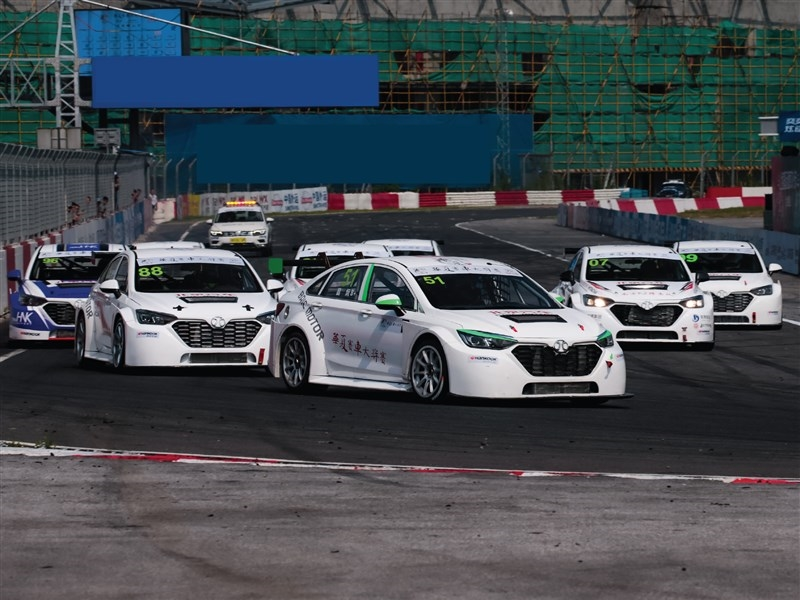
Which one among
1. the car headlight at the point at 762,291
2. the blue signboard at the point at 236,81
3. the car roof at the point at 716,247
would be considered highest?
the blue signboard at the point at 236,81

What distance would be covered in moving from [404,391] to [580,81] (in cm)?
8107

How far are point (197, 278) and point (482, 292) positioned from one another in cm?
485

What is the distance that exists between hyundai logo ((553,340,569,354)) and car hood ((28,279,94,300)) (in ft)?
30.0

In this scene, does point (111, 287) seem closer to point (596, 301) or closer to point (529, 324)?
point (529, 324)

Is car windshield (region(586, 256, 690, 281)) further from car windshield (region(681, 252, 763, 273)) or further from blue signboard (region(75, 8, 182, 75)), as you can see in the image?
blue signboard (region(75, 8, 182, 75))

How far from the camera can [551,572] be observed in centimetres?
686

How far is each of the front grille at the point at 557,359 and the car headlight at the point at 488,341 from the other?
0.10 meters

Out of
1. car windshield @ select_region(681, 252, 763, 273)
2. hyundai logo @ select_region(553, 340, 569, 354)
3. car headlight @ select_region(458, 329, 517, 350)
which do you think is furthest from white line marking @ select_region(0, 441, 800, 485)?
car windshield @ select_region(681, 252, 763, 273)

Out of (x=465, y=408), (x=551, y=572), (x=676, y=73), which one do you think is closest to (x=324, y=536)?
(x=551, y=572)

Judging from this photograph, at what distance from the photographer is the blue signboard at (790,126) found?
50062mm

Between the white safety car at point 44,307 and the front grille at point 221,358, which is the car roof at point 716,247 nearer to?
the white safety car at point 44,307

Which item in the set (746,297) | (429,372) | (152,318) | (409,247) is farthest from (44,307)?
(746,297)

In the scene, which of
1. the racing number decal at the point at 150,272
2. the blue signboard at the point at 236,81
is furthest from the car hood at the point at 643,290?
the blue signboard at the point at 236,81

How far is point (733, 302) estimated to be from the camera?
78.2ft
